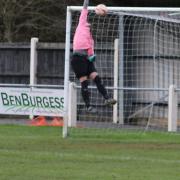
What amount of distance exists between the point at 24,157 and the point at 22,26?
2244cm

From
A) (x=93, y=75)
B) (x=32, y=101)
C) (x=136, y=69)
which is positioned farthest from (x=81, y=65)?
(x=136, y=69)

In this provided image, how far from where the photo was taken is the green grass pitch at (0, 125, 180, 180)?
1134 cm

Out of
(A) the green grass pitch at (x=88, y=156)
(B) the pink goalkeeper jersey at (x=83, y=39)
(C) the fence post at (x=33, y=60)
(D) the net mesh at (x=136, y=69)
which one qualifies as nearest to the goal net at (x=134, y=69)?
(D) the net mesh at (x=136, y=69)

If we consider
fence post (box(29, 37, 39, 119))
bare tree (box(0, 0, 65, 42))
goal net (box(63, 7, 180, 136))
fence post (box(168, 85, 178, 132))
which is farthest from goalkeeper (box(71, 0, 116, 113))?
bare tree (box(0, 0, 65, 42))

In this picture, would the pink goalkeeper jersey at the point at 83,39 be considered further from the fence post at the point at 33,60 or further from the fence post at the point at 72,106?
the fence post at the point at 33,60

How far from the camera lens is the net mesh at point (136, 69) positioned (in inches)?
933

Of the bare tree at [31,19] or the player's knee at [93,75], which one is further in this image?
the bare tree at [31,19]

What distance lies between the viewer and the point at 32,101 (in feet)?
77.7

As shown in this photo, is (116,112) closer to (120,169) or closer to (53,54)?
(53,54)

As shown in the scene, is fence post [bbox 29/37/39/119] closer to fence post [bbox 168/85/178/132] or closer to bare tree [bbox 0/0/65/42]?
fence post [bbox 168/85/178/132]

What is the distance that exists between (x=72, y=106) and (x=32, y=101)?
5.96 ft

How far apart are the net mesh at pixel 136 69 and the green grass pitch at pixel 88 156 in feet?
14.5

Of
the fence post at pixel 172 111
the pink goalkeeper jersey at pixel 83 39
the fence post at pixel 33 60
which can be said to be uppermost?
the pink goalkeeper jersey at pixel 83 39

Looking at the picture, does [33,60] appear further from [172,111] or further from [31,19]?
[31,19]
